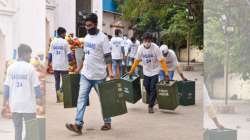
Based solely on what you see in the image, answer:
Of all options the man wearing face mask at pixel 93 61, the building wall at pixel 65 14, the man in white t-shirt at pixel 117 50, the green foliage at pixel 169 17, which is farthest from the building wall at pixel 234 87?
the building wall at pixel 65 14

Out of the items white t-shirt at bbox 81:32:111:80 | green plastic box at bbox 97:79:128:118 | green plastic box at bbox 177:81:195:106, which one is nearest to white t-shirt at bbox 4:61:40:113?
green plastic box at bbox 97:79:128:118

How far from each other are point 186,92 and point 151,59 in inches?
76.0

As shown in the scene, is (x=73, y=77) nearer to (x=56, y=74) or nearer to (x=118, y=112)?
(x=118, y=112)

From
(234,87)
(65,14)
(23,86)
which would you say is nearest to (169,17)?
(65,14)

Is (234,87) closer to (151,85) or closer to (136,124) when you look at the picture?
(136,124)

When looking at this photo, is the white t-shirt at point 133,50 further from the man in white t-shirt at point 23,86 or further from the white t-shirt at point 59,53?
the man in white t-shirt at point 23,86

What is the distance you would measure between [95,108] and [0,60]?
10.3 feet

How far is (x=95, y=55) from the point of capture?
898 centimetres

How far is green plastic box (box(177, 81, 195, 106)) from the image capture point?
12656 millimetres

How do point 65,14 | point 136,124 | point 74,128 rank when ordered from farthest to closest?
point 65,14 < point 136,124 < point 74,128

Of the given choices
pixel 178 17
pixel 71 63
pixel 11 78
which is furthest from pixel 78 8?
pixel 11 78

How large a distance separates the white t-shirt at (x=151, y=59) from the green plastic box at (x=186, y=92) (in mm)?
1483

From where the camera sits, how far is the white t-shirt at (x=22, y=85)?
21.5 feet

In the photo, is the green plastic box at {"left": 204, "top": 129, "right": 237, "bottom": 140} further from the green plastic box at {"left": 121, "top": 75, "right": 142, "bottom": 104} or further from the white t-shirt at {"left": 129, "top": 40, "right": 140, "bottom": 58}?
the white t-shirt at {"left": 129, "top": 40, "right": 140, "bottom": 58}
